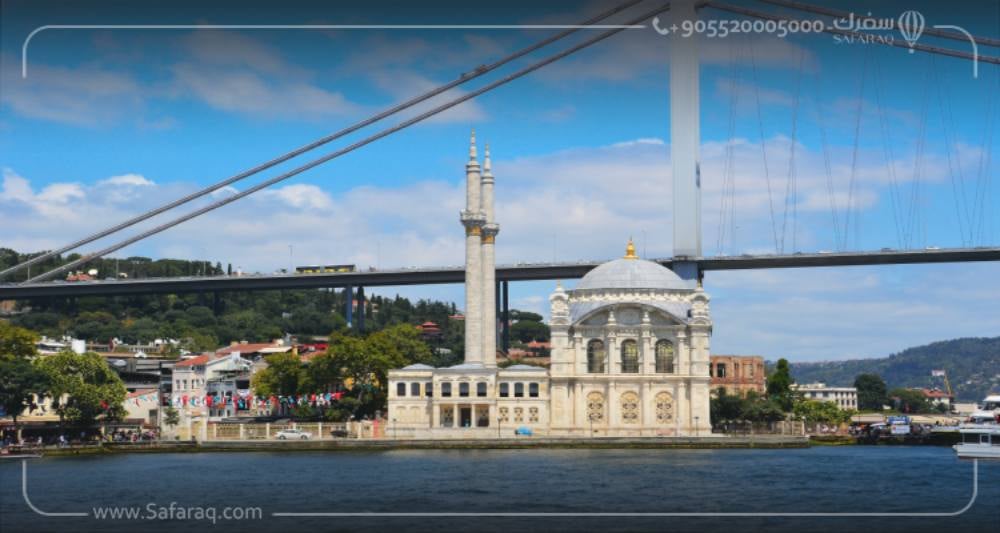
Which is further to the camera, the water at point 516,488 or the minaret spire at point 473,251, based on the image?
the minaret spire at point 473,251

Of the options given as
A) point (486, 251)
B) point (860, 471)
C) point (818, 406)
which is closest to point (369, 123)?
point (486, 251)

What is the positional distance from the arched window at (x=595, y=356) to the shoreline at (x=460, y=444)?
6.44 metres

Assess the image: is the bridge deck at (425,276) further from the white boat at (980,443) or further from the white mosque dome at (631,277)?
the white boat at (980,443)

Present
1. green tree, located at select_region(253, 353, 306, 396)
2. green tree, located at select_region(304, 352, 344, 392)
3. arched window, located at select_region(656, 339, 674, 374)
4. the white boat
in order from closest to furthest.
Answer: the white boat
arched window, located at select_region(656, 339, 674, 374)
green tree, located at select_region(304, 352, 344, 392)
green tree, located at select_region(253, 353, 306, 396)

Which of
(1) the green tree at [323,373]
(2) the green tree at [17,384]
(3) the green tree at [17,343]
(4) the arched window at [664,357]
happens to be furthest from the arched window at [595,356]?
(3) the green tree at [17,343]

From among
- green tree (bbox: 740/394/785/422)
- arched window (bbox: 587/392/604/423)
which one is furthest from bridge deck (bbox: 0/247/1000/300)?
arched window (bbox: 587/392/604/423)

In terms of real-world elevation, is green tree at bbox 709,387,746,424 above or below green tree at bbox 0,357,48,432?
below

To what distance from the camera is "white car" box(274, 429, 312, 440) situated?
8550 centimetres

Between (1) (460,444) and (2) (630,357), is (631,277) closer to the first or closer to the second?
(2) (630,357)

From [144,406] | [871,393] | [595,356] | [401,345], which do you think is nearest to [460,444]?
[595,356]

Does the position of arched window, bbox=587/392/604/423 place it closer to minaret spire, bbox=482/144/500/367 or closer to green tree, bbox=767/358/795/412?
minaret spire, bbox=482/144/500/367

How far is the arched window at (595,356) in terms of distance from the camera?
88375 mm

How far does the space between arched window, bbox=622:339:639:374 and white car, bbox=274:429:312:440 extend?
17520 mm

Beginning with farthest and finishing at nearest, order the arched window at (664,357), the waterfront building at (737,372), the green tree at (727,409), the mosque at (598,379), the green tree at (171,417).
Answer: the waterfront building at (737,372), the green tree at (727,409), the green tree at (171,417), the arched window at (664,357), the mosque at (598,379)
